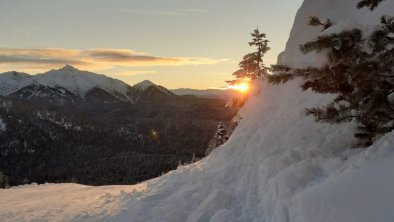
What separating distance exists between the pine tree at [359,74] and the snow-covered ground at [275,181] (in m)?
0.72

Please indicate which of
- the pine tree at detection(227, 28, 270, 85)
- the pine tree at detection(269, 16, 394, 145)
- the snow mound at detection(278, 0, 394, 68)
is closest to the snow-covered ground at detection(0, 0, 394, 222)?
the snow mound at detection(278, 0, 394, 68)

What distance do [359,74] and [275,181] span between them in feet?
12.1

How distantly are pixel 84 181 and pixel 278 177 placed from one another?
181 metres

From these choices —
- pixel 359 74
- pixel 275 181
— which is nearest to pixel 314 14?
pixel 275 181

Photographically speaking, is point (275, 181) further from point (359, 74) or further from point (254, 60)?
point (254, 60)

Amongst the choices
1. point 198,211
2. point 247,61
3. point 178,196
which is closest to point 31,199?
point 178,196

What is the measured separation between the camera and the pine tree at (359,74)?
27.5 feet

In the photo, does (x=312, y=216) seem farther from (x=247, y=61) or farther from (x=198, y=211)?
(x=247, y=61)

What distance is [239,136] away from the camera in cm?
1770

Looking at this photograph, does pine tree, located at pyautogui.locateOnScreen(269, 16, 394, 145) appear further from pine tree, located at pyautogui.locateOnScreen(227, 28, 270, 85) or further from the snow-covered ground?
pine tree, located at pyautogui.locateOnScreen(227, 28, 270, 85)

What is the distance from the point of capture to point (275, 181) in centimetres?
1120

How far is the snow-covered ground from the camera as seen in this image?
845 centimetres

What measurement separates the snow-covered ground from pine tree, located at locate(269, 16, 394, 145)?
0.72m

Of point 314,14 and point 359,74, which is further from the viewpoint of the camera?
point 314,14
